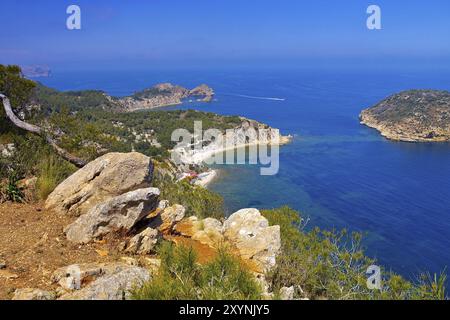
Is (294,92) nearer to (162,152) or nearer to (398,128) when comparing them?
(398,128)

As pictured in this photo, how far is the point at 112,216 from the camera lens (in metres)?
6.00

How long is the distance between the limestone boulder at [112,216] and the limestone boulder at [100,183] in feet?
2.07

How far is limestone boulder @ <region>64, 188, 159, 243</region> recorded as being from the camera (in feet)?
19.0

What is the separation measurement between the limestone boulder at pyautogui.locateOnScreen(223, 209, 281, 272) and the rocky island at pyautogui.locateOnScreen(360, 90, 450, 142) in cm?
6167

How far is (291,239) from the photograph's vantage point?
9.42 meters

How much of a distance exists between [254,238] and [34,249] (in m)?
4.32

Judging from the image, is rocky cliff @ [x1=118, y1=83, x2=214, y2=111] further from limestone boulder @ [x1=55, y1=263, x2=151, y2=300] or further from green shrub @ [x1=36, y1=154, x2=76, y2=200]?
limestone boulder @ [x1=55, y1=263, x2=151, y2=300]

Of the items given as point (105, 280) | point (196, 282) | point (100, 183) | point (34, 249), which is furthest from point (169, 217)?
point (105, 280)

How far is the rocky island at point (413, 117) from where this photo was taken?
6419 centimetres

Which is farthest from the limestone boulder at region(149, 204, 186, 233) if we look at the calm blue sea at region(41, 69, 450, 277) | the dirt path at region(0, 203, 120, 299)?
the calm blue sea at region(41, 69, 450, 277)

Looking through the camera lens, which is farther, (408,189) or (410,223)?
(408,189)

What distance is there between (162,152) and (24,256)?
44438 millimetres

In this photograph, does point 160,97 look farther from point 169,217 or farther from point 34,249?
point 34,249

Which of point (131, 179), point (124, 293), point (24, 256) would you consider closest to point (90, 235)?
point (24, 256)
